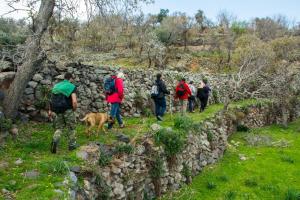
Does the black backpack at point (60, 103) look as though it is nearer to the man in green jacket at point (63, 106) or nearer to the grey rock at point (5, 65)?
the man in green jacket at point (63, 106)

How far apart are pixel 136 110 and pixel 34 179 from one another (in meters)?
9.26

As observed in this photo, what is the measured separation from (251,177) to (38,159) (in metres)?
9.07

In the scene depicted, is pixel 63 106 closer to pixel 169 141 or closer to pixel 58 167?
pixel 58 167

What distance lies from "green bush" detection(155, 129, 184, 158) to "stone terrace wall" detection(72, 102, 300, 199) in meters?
0.24

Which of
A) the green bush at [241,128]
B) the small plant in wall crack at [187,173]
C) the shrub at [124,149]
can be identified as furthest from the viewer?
the green bush at [241,128]

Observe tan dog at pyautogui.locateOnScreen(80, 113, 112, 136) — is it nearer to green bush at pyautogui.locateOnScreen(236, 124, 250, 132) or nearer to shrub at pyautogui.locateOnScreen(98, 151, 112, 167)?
shrub at pyautogui.locateOnScreen(98, 151, 112, 167)

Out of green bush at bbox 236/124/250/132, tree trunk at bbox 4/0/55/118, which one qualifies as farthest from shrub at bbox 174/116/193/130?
green bush at bbox 236/124/250/132

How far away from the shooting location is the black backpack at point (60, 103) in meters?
9.98

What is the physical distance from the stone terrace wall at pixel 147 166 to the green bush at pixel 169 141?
0.79 ft

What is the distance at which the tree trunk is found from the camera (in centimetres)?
1177

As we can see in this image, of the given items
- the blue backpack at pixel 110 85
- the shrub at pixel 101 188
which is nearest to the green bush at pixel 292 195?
the blue backpack at pixel 110 85

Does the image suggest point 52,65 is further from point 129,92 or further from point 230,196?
point 230,196

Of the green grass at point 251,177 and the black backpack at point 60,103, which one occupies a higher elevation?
the black backpack at point 60,103

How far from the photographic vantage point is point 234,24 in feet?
215
